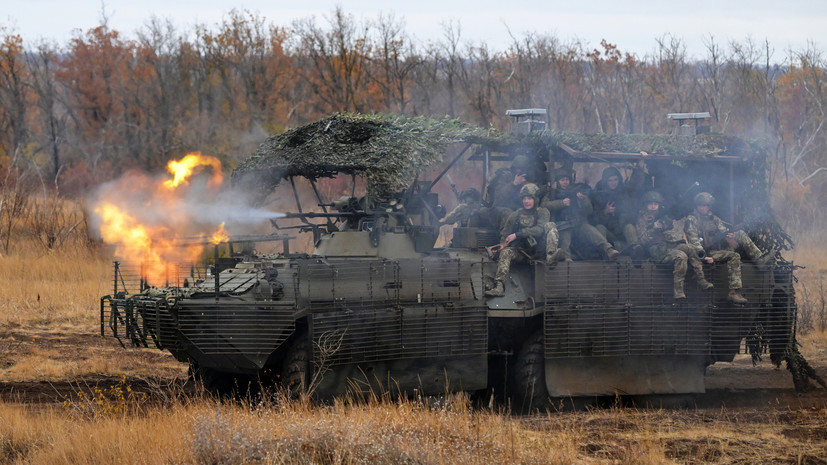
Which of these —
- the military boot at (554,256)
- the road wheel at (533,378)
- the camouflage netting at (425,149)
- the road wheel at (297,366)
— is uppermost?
the camouflage netting at (425,149)

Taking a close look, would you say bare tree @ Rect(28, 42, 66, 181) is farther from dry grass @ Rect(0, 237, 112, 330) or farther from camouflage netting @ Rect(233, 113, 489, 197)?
camouflage netting @ Rect(233, 113, 489, 197)

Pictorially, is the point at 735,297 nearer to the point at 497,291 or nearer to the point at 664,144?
the point at 664,144

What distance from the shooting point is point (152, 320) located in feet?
33.7

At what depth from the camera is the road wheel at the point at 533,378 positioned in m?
11.6

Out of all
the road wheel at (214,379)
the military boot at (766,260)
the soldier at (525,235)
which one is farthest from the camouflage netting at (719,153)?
the road wheel at (214,379)

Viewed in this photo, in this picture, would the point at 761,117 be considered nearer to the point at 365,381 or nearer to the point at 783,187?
the point at 783,187

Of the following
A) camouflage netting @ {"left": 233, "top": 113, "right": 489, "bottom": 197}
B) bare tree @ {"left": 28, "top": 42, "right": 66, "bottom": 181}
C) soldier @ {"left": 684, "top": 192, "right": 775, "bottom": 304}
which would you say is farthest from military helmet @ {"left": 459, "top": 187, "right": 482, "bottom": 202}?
bare tree @ {"left": 28, "top": 42, "right": 66, "bottom": 181}

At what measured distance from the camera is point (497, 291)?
11414 mm

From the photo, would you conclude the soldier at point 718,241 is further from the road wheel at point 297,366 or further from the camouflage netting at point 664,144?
the road wheel at point 297,366

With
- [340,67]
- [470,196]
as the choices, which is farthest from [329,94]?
[470,196]

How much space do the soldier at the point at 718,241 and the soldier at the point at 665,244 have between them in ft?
0.59

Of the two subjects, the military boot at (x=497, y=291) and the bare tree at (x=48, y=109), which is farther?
the bare tree at (x=48, y=109)

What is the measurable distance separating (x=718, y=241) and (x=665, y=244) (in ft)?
2.94

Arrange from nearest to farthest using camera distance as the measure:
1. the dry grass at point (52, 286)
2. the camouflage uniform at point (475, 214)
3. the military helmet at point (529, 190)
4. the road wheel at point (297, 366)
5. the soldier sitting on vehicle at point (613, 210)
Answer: the road wheel at point (297, 366) → the military helmet at point (529, 190) → the soldier sitting on vehicle at point (613, 210) → the camouflage uniform at point (475, 214) → the dry grass at point (52, 286)
